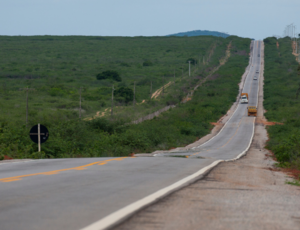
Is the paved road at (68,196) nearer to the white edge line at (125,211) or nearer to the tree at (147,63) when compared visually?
the white edge line at (125,211)

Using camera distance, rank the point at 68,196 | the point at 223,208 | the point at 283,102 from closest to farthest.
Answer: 1. the point at 223,208
2. the point at 68,196
3. the point at 283,102

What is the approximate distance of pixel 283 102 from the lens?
77438 millimetres

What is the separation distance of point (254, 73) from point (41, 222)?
117162mm

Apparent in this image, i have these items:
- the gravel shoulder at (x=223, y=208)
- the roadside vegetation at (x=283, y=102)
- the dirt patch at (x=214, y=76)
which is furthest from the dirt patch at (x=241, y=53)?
the gravel shoulder at (x=223, y=208)

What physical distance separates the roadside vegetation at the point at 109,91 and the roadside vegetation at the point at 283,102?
933 cm

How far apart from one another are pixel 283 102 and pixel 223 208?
77332 mm

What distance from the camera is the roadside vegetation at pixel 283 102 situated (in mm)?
22734

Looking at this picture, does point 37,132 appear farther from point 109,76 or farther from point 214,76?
point 214,76

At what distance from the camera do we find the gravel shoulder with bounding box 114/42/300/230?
441cm

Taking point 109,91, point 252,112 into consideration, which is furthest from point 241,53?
point 109,91

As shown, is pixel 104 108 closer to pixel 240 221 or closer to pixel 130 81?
pixel 130 81

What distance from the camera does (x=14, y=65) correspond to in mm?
98688

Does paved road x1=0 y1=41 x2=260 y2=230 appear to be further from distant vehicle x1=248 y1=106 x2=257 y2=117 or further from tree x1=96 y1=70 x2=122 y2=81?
tree x1=96 y1=70 x2=122 y2=81

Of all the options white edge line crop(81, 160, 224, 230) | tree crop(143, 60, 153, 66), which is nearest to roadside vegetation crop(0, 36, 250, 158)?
tree crop(143, 60, 153, 66)
